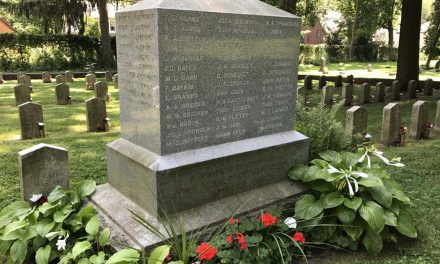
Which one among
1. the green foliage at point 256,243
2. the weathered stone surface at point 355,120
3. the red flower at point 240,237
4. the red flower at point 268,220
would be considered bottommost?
the green foliage at point 256,243

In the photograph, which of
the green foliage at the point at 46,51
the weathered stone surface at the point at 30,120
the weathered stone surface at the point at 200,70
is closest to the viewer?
the weathered stone surface at the point at 200,70

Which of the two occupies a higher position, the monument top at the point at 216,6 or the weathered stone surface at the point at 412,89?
the monument top at the point at 216,6

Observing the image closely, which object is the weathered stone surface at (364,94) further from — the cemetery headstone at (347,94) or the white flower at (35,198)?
the white flower at (35,198)

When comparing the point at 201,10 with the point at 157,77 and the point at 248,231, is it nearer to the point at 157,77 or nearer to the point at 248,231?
the point at 157,77

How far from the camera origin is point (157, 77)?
11.8ft

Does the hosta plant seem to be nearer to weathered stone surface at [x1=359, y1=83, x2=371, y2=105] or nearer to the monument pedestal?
the monument pedestal

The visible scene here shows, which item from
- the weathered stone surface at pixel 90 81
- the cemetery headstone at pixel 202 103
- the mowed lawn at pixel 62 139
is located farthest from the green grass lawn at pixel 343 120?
the weathered stone surface at pixel 90 81

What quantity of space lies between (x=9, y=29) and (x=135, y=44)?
3820cm

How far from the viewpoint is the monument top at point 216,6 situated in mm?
3574

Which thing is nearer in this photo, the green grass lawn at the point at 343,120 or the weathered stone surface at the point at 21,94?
the green grass lawn at the point at 343,120

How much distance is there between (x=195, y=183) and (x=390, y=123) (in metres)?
5.85

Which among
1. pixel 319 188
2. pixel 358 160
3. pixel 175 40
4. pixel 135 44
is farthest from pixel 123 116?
pixel 358 160

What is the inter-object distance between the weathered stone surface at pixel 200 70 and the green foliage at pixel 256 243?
0.98m

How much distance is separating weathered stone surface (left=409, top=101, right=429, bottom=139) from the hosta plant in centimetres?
542
